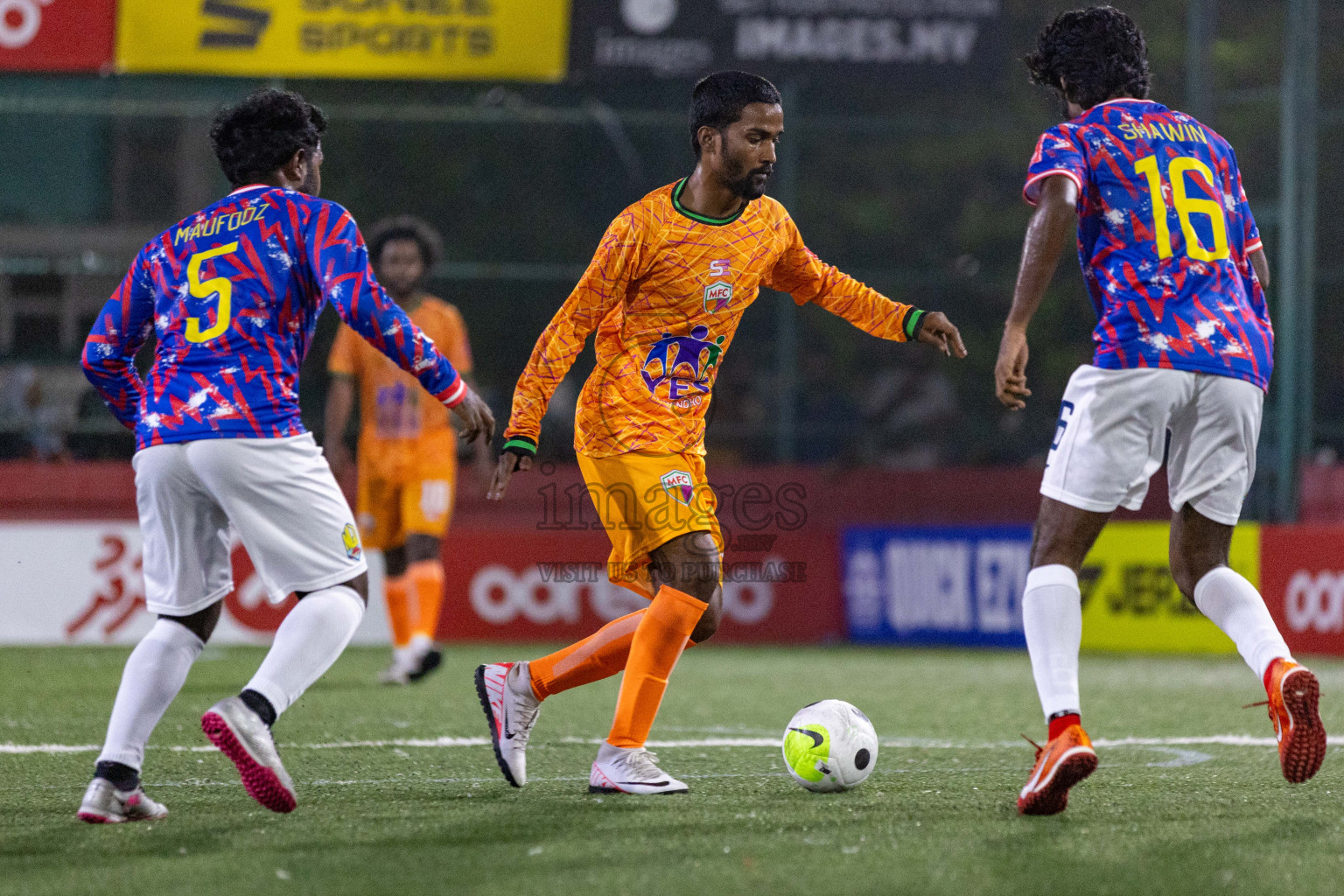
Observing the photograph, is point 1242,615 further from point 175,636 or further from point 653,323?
point 175,636

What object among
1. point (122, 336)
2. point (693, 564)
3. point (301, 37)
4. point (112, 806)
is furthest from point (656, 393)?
point (301, 37)

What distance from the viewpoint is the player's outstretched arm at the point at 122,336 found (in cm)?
455

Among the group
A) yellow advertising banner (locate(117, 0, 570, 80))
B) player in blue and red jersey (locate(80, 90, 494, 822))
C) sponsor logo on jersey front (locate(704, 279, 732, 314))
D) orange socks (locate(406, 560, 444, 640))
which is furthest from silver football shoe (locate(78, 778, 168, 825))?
yellow advertising banner (locate(117, 0, 570, 80))

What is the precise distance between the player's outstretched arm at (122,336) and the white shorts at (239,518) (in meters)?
0.34

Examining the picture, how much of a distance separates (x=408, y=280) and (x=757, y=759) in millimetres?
4023

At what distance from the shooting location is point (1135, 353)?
4.49 metres

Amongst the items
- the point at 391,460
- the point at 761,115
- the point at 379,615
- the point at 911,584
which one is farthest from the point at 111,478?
the point at 761,115

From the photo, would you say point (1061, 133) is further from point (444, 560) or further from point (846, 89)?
point (846, 89)

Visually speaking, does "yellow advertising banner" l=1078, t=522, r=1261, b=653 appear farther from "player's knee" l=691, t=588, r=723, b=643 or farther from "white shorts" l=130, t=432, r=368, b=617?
"white shorts" l=130, t=432, r=368, b=617

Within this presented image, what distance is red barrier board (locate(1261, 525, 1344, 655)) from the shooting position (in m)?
10.5

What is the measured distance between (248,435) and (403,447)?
4744 mm

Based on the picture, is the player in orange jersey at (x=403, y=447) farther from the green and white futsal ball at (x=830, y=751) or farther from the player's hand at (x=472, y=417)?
the player's hand at (x=472, y=417)

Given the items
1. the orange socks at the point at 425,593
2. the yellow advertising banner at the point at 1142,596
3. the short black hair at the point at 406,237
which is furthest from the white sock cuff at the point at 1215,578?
the yellow advertising banner at the point at 1142,596

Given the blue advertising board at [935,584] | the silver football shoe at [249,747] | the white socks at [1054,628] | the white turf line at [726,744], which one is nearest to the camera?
the silver football shoe at [249,747]
